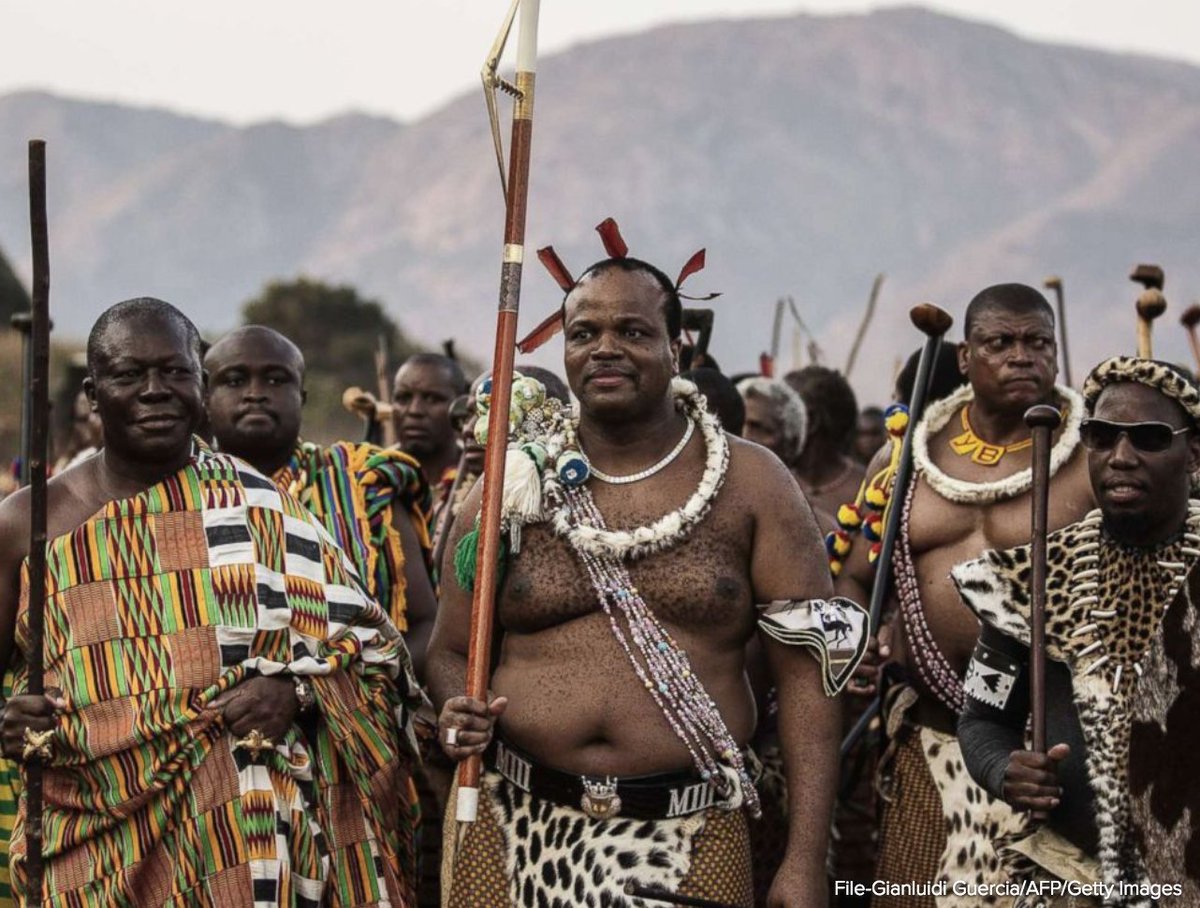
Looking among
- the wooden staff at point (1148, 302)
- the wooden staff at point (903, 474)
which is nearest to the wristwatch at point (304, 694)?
the wooden staff at point (903, 474)

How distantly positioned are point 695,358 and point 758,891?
2614mm

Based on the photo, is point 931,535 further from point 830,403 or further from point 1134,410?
point 830,403

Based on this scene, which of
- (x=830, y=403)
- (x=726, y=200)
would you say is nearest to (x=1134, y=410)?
(x=830, y=403)

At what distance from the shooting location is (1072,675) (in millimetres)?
4734

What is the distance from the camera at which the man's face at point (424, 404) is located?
28.3 feet

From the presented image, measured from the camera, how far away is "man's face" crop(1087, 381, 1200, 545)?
465 cm

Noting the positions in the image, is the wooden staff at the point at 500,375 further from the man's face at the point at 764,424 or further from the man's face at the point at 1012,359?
the man's face at the point at 764,424

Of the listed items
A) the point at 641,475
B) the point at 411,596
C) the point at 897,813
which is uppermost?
the point at 641,475

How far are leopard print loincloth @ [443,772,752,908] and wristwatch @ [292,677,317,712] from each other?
49 cm

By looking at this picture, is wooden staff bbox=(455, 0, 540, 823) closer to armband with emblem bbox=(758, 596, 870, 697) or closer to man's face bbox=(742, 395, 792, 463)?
armband with emblem bbox=(758, 596, 870, 697)

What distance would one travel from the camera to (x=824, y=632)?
16.2 feet

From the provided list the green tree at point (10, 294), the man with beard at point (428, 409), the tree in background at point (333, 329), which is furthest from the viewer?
the tree in background at point (333, 329)

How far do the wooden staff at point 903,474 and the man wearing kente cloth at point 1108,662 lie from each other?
134 centimetres

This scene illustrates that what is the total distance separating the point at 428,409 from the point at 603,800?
3.98 m
